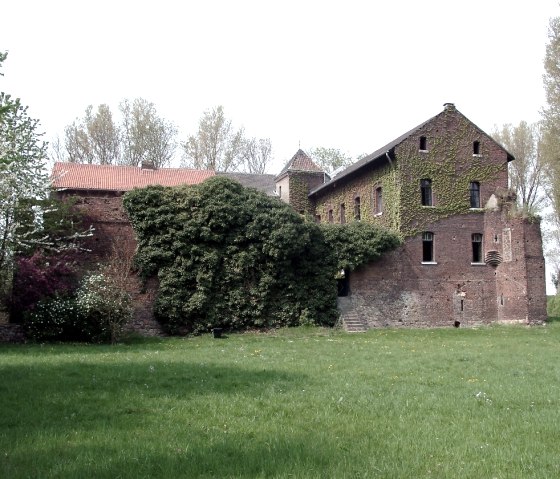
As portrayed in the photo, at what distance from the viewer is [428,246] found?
32.9 meters

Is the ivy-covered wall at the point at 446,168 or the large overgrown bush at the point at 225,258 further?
the ivy-covered wall at the point at 446,168

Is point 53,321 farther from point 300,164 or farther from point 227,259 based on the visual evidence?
point 300,164

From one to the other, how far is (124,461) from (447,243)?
29.1 meters

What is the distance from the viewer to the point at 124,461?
5.98 metres

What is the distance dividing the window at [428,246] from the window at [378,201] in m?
3.14

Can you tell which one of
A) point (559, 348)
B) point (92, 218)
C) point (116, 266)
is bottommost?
point (559, 348)

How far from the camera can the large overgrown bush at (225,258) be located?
26859 millimetres

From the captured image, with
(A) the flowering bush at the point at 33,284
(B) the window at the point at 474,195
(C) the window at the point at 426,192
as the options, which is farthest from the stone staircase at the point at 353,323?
(A) the flowering bush at the point at 33,284

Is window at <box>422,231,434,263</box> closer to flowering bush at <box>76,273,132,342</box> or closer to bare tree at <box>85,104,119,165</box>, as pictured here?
flowering bush at <box>76,273,132,342</box>

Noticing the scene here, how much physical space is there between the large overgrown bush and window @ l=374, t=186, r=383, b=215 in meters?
6.74

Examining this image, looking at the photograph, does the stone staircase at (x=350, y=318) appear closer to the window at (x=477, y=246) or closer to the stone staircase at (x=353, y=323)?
the stone staircase at (x=353, y=323)

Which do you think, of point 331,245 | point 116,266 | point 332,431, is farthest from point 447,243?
point 332,431

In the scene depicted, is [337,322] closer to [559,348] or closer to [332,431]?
[559,348]

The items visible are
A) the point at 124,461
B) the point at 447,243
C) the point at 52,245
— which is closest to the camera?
the point at 124,461
